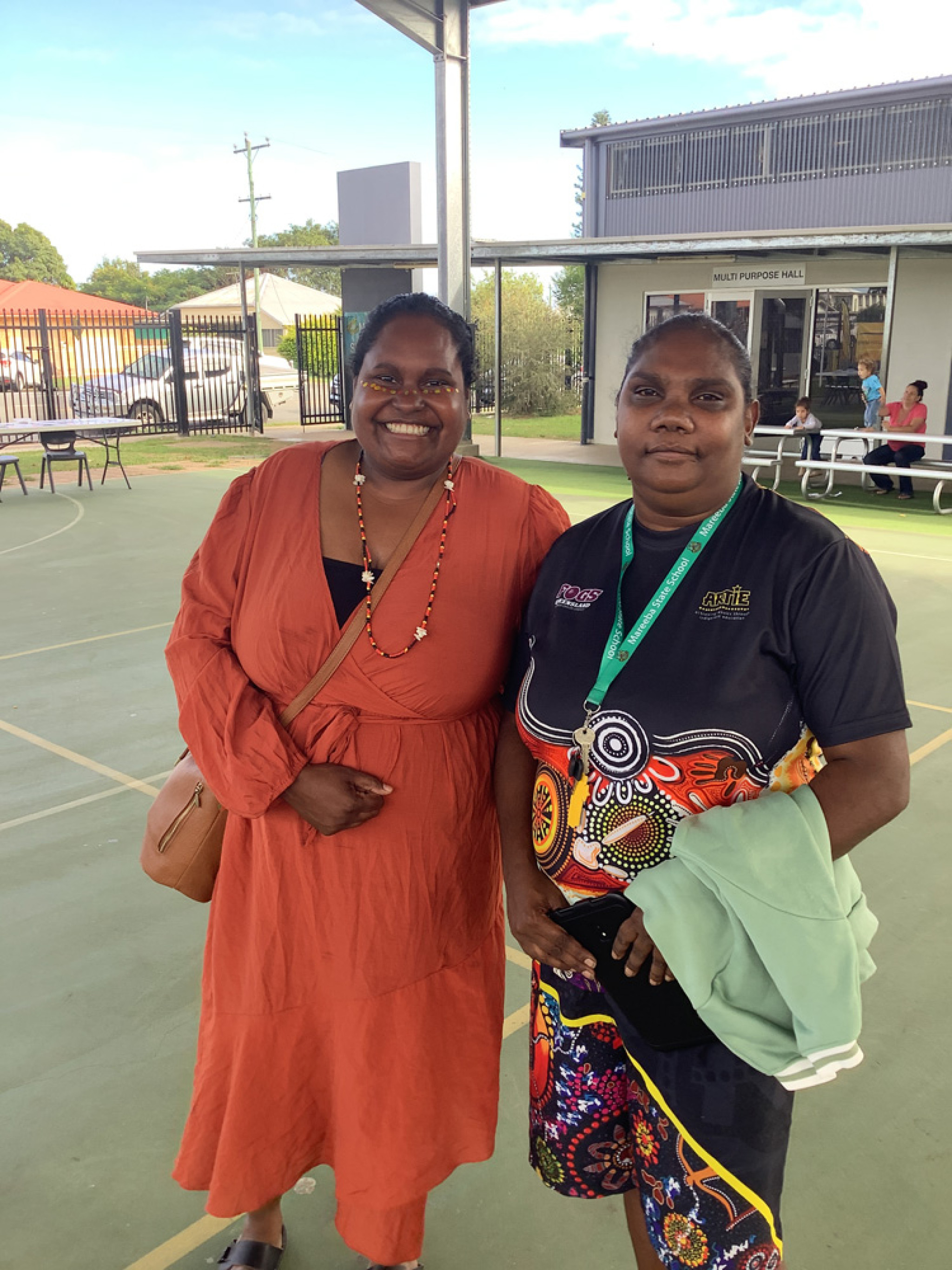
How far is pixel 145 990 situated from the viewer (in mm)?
3238

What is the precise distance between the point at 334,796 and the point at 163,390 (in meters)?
24.1

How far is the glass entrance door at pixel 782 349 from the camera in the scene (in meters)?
17.7

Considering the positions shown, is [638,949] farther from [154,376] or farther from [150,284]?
[150,284]

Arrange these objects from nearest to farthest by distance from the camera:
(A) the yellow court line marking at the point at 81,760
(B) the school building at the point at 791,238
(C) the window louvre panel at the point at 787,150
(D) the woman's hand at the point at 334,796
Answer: (D) the woman's hand at the point at 334,796 < (A) the yellow court line marking at the point at 81,760 < (B) the school building at the point at 791,238 < (C) the window louvre panel at the point at 787,150

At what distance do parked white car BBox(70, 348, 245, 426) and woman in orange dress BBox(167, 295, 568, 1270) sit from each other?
2147 centimetres

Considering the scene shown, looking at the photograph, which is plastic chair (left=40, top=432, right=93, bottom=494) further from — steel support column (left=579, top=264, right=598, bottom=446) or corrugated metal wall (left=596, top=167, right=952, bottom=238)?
corrugated metal wall (left=596, top=167, right=952, bottom=238)

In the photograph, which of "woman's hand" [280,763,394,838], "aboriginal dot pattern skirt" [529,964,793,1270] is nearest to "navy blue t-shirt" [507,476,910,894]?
"aboriginal dot pattern skirt" [529,964,793,1270]

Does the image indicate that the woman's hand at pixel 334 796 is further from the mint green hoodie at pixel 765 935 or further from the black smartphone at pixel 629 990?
the mint green hoodie at pixel 765 935

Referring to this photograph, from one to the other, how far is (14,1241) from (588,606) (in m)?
1.91

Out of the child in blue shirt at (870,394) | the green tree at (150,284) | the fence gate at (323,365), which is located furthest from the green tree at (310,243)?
the child in blue shirt at (870,394)

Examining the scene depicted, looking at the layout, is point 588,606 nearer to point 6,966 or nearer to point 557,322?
point 6,966

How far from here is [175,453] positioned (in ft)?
63.6

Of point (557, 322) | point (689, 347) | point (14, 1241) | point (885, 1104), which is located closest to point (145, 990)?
point (14, 1241)

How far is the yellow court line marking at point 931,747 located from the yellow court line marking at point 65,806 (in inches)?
138
